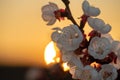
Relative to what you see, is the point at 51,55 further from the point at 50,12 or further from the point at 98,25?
the point at 98,25

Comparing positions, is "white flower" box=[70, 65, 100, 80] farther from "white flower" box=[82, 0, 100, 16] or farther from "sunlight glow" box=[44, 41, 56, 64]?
"sunlight glow" box=[44, 41, 56, 64]

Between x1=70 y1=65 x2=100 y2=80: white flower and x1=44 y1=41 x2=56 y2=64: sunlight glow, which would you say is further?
x1=44 y1=41 x2=56 y2=64: sunlight glow

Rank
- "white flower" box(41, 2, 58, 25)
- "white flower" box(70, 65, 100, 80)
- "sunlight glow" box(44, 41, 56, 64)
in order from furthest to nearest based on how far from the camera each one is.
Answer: "sunlight glow" box(44, 41, 56, 64)
"white flower" box(41, 2, 58, 25)
"white flower" box(70, 65, 100, 80)

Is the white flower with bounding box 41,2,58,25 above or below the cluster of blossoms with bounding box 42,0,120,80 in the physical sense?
above

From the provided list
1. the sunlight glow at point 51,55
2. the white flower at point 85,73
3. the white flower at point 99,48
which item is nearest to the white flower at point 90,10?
the white flower at point 99,48

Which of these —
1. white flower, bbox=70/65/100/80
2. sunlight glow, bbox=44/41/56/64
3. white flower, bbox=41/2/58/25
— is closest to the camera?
white flower, bbox=70/65/100/80

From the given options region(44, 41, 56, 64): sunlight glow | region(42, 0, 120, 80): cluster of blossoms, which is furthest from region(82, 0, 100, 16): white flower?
region(44, 41, 56, 64): sunlight glow

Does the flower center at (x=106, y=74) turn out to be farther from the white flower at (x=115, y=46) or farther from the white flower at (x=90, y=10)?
the white flower at (x=90, y=10)

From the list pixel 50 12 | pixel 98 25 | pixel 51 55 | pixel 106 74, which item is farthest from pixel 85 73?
pixel 51 55
